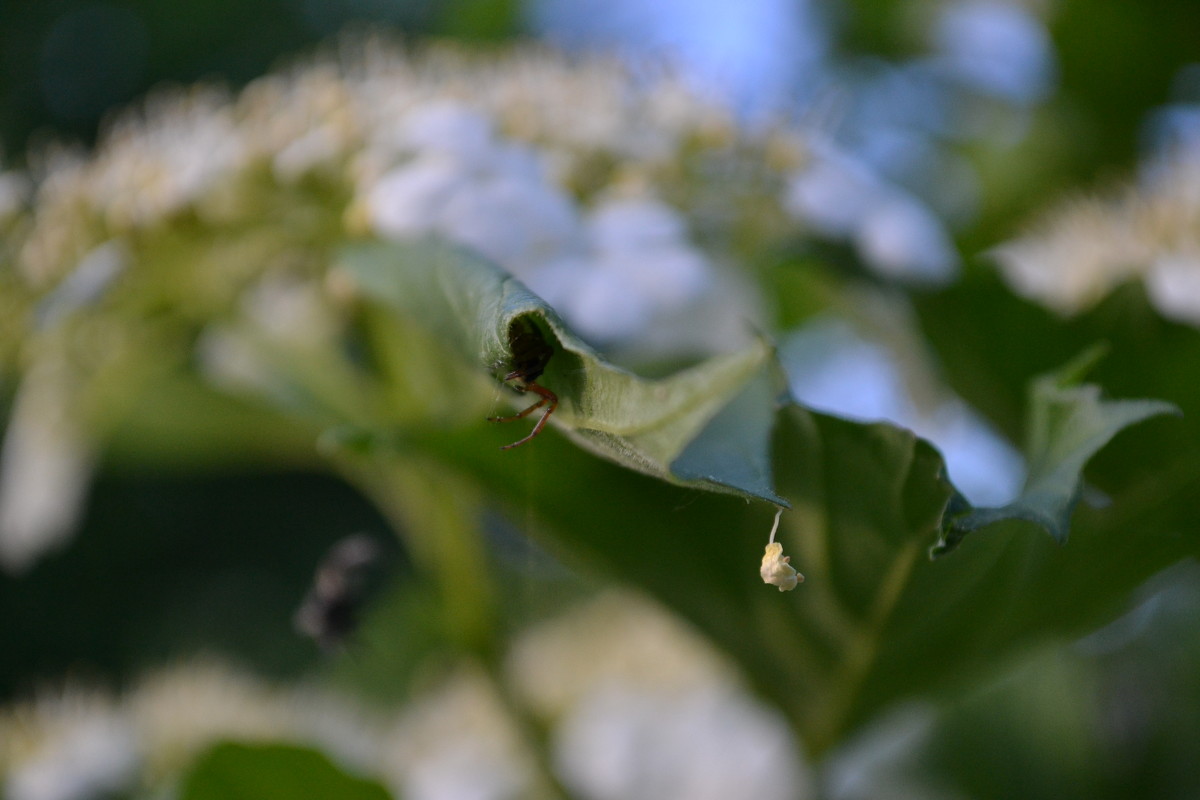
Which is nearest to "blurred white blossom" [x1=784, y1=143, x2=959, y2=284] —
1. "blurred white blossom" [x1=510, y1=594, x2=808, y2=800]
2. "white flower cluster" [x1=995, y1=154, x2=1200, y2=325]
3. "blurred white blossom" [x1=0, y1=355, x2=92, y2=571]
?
"white flower cluster" [x1=995, y1=154, x2=1200, y2=325]

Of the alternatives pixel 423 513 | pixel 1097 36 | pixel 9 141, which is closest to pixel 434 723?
pixel 423 513

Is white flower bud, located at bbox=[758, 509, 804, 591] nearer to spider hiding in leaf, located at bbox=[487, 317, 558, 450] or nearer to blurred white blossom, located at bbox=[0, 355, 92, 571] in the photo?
spider hiding in leaf, located at bbox=[487, 317, 558, 450]

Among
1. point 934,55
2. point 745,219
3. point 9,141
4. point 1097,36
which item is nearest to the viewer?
point 745,219

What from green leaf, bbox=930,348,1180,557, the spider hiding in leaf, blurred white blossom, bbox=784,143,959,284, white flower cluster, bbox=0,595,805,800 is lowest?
white flower cluster, bbox=0,595,805,800

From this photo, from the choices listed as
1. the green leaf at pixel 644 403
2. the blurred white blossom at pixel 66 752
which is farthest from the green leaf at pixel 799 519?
the blurred white blossom at pixel 66 752

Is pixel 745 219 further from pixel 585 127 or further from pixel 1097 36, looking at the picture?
pixel 1097 36

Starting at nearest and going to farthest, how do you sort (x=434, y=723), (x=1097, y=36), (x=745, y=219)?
(x=745, y=219) < (x=434, y=723) < (x=1097, y=36)
